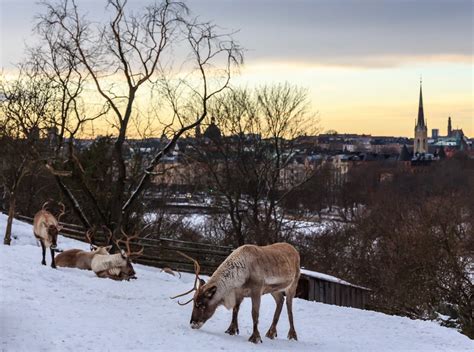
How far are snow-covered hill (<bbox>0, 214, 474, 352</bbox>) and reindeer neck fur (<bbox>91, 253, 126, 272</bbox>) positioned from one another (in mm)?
290

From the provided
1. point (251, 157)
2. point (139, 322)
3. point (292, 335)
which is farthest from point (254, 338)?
point (251, 157)

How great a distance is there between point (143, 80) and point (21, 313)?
387 inches

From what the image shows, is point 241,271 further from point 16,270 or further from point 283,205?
point 283,205

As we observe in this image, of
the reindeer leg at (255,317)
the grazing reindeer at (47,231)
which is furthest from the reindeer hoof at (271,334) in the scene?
the grazing reindeer at (47,231)

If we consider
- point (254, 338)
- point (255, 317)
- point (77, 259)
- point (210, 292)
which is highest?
point (210, 292)

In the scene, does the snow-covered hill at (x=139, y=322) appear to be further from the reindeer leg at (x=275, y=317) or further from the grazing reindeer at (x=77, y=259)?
the grazing reindeer at (x=77, y=259)

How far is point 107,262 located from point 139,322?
4.47m

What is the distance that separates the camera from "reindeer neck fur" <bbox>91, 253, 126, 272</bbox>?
1507 centimetres

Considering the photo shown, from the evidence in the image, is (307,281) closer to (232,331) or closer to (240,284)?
(232,331)

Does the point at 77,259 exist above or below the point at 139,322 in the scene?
above

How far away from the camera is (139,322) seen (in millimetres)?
10828

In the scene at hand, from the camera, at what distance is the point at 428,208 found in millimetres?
42594

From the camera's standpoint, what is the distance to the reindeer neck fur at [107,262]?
15.1 meters

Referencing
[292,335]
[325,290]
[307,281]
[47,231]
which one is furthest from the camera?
[325,290]
